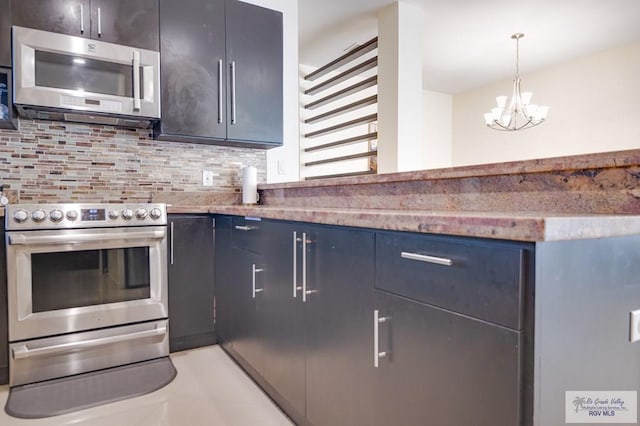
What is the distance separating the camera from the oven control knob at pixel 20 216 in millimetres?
1841

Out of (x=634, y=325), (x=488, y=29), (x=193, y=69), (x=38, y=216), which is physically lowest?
(x=634, y=325)

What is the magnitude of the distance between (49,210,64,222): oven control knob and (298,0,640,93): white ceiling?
8.94ft

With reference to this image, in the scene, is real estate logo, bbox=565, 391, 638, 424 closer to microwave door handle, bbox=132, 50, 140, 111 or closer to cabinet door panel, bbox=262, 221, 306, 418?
cabinet door panel, bbox=262, 221, 306, 418

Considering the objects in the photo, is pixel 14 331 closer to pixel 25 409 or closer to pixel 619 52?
pixel 25 409

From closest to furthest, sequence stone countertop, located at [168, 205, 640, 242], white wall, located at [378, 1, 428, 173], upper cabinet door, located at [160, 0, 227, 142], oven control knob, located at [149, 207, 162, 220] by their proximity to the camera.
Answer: stone countertop, located at [168, 205, 640, 242] → oven control knob, located at [149, 207, 162, 220] → upper cabinet door, located at [160, 0, 227, 142] → white wall, located at [378, 1, 428, 173]

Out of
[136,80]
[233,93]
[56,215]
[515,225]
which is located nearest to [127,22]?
[136,80]

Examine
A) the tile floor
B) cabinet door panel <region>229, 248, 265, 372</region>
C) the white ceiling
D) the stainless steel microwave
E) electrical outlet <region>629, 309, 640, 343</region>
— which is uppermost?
the white ceiling

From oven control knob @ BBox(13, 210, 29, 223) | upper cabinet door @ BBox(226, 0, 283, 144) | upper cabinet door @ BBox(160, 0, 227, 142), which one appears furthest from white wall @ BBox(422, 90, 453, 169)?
oven control knob @ BBox(13, 210, 29, 223)

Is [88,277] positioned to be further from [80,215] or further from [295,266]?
[295,266]

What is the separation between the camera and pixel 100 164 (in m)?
2.54

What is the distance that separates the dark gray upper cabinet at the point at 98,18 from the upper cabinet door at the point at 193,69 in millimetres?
83

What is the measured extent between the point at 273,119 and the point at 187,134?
24.6 inches

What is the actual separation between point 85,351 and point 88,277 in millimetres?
388

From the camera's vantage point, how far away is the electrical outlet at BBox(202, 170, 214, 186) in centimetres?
289
